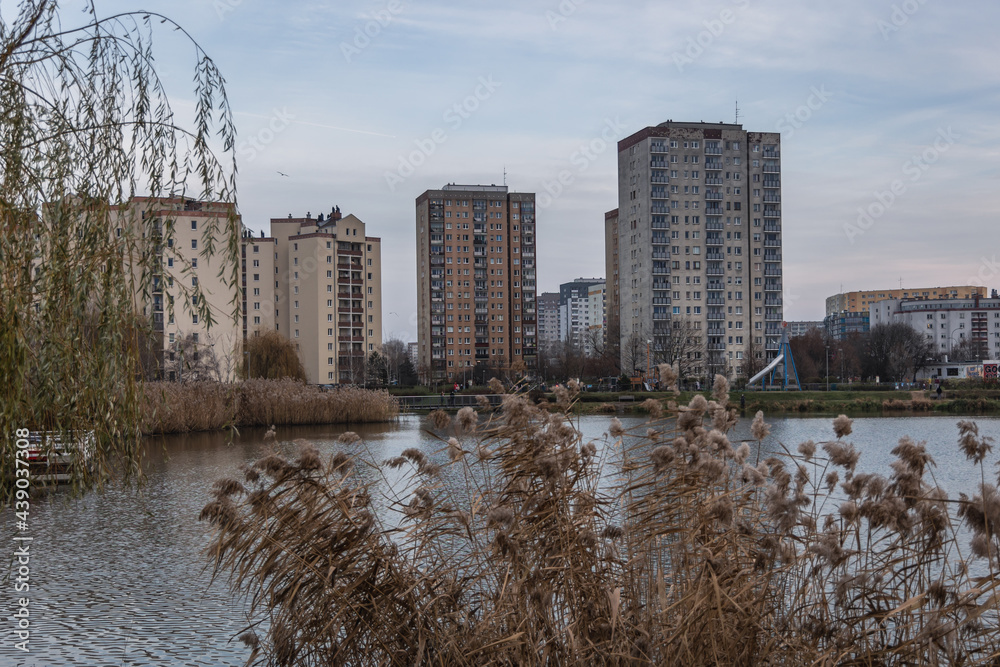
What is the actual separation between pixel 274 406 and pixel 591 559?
97.0ft

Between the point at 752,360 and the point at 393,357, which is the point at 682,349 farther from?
the point at 393,357

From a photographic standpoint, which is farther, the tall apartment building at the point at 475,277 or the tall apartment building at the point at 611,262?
the tall apartment building at the point at 611,262

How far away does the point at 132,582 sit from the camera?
9352 mm

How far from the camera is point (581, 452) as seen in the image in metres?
5.17

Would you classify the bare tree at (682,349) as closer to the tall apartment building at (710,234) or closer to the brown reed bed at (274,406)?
the tall apartment building at (710,234)

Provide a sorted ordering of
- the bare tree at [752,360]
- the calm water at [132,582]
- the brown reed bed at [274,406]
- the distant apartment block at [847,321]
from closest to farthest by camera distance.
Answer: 1. the calm water at [132,582]
2. the brown reed bed at [274,406]
3. the bare tree at [752,360]
4. the distant apartment block at [847,321]

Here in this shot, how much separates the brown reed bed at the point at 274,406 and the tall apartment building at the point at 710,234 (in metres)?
58.8

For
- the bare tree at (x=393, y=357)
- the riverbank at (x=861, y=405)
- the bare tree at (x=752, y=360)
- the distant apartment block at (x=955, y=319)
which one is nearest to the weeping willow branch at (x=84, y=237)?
the riverbank at (x=861, y=405)

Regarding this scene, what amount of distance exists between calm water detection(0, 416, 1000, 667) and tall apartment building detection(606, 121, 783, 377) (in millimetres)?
72588

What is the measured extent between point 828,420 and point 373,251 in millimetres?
69514

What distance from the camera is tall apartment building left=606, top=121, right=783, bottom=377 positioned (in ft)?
298

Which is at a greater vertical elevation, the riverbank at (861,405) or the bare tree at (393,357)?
the bare tree at (393,357)

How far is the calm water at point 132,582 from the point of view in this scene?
7.00 metres

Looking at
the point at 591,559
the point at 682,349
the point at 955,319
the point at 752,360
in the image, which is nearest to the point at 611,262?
the point at 752,360
